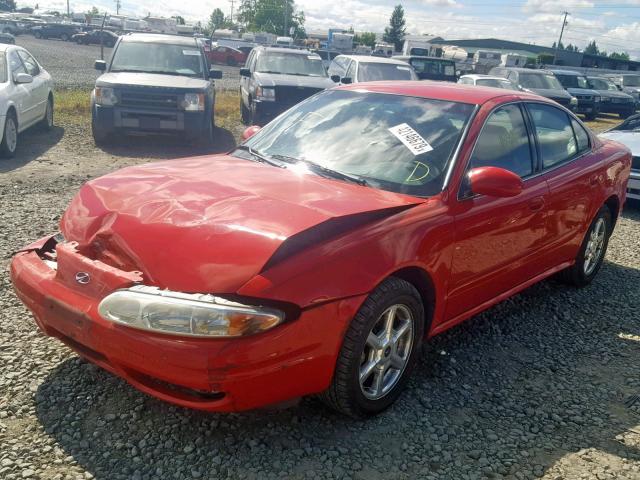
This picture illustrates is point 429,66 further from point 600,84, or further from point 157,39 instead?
point 157,39

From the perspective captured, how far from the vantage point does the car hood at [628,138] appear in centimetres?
841

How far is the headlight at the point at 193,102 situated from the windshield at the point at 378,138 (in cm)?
591

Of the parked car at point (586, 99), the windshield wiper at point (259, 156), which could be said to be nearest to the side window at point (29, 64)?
the windshield wiper at point (259, 156)

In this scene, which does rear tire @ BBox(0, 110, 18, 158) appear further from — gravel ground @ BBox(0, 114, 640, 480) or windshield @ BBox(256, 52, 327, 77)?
windshield @ BBox(256, 52, 327, 77)

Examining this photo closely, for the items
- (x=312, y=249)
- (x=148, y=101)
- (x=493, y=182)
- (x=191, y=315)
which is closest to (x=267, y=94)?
(x=148, y=101)

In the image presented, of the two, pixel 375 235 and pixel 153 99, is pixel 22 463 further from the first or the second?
pixel 153 99

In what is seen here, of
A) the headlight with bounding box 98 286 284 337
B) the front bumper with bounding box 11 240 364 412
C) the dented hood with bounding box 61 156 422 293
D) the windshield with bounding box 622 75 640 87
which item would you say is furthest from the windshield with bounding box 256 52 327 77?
the windshield with bounding box 622 75 640 87

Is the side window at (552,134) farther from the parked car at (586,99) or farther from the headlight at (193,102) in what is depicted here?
the parked car at (586,99)

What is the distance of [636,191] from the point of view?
8.20 metres

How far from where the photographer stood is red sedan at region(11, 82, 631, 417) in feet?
8.12

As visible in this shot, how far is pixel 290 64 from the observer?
13.3 m

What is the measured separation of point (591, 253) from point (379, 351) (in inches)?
121

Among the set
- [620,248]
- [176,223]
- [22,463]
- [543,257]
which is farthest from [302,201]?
[620,248]

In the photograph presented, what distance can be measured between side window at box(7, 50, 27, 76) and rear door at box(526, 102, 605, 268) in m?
7.98
